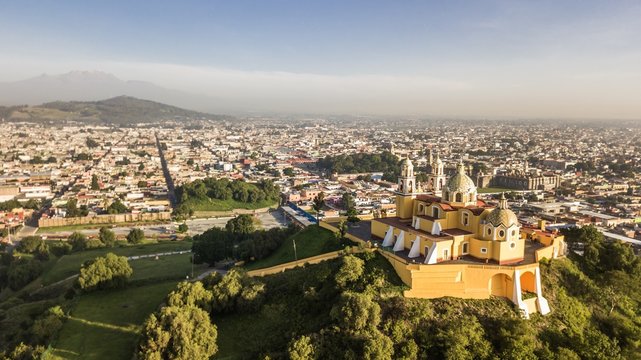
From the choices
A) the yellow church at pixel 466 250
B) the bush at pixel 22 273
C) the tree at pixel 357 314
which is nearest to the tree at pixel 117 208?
the bush at pixel 22 273

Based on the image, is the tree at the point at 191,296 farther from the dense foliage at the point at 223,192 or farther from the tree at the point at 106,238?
the dense foliage at the point at 223,192

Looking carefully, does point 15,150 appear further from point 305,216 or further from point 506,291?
point 506,291

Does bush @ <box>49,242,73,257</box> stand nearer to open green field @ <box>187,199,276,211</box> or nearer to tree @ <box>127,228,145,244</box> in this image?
tree @ <box>127,228,145,244</box>

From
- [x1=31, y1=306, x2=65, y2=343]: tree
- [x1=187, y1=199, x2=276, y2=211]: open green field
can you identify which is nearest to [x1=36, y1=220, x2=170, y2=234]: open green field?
[x1=187, y1=199, x2=276, y2=211]: open green field

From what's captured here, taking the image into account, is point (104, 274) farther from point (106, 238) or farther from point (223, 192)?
point (223, 192)

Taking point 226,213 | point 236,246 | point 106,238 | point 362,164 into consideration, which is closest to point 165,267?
point 236,246

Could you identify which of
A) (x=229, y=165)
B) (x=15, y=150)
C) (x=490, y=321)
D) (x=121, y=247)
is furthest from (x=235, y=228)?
(x=15, y=150)

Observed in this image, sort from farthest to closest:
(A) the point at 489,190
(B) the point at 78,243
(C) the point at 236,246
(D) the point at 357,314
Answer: (A) the point at 489,190 → (B) the point at 78,243 → (C) the point at 236,246 → (D) the point at 357,314

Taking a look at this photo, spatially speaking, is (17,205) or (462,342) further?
(17,205)
